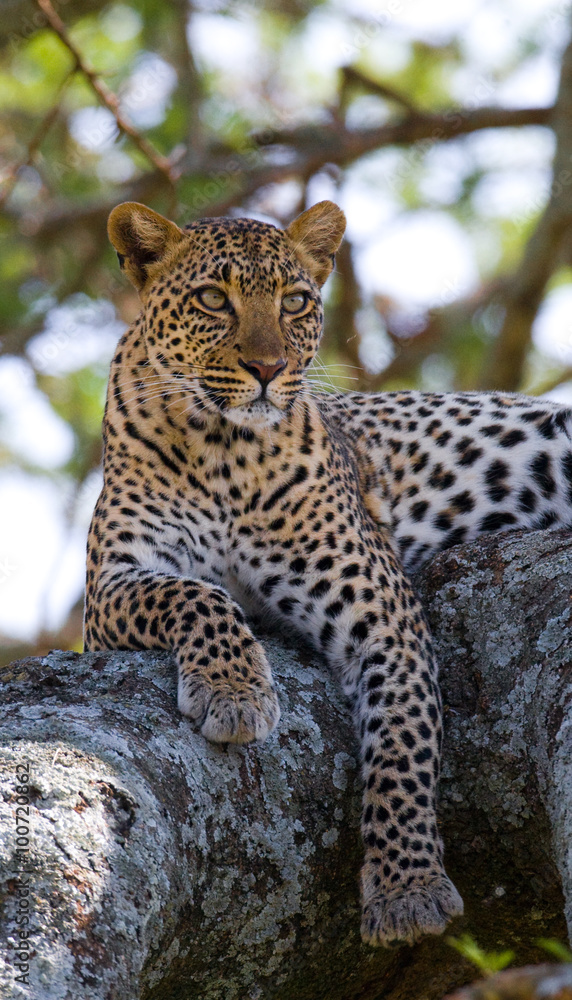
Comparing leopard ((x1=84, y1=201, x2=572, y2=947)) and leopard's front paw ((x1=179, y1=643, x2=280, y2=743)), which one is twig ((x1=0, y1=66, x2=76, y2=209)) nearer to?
leopard ((x1=84, y1=201, x2=572, y2=947))

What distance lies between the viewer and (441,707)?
474 cm

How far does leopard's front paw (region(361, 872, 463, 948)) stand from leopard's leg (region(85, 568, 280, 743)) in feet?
2.67

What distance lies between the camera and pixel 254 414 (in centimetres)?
550

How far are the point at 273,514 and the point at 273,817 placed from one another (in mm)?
1969

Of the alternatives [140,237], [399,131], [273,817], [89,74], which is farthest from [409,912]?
[399,131]

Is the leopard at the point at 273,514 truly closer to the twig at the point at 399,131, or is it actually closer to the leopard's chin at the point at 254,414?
the leopard's chin at the point at 254,414

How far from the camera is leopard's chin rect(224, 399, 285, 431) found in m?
5.49

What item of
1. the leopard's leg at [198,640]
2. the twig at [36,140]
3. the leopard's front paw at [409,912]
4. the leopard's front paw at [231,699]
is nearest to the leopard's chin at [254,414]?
the leopard's leg at [198,640]

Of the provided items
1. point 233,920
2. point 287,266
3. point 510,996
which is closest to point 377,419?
point 287,266

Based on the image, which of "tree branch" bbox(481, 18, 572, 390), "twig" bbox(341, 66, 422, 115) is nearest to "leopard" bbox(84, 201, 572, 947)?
"tree branch" bbox(481, 18, 572, 390)

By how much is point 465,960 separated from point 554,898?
0.50 m

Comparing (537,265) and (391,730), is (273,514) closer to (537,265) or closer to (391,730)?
(391,730)

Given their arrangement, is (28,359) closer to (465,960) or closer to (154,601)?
(154,601)

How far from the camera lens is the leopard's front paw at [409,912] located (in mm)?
4230
